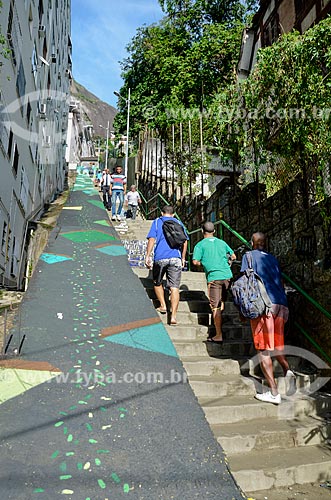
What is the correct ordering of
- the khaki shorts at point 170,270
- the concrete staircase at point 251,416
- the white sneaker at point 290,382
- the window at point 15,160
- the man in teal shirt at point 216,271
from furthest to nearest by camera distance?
the window at point 15,160 → the khaki shorts at point 170,270 → the man in teal shirt at point 216,271 → the white sneaker at point 290,382 → the concrete staircase at point 251,416

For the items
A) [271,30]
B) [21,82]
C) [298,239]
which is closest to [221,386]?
[298,239]

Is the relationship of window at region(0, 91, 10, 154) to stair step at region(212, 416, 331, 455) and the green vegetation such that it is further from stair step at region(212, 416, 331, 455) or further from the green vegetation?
stair step at region(212, 416, 331, 455)

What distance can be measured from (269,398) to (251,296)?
104 cm

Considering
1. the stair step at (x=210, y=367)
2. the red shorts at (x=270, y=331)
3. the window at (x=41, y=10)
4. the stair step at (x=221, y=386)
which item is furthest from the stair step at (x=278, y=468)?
the window at (x=41, y=10)

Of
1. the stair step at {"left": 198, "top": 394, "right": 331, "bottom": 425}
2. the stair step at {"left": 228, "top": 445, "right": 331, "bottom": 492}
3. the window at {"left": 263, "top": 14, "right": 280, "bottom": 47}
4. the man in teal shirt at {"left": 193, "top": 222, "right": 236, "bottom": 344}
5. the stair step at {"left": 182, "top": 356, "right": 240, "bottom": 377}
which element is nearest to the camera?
the stair step at {"left": 228, "top": 445, "right": 331, "bottom": 492}

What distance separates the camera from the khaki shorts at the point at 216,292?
5.17 metres

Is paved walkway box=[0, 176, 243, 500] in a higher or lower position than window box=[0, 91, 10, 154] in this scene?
lower

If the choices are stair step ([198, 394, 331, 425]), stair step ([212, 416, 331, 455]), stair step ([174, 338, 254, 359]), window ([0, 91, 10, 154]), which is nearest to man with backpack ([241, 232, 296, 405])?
stair step ([198, 394, 331, 425])

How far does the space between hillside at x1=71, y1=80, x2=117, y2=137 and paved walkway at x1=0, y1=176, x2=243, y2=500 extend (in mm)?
88177

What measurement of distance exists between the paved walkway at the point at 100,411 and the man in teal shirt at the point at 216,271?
2.31ft

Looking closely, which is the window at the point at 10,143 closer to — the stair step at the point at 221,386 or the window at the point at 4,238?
the window at the point at 4,238

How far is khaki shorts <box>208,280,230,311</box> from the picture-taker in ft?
17.0

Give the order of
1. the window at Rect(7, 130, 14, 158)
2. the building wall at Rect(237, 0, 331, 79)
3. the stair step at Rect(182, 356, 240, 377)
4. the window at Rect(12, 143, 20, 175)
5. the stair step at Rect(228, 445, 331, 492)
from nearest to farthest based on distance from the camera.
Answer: the stair step at Rect(228, 445, 331, 492)
the stair step at Rect(182, 356, 240, 377)
the window at Rect(7, 130, 14, 158)
the window at Rect(12, 143, 20, 175)
the building wall at Rect(237, 0, 331, 79)

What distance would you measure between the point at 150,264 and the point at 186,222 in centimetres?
536
